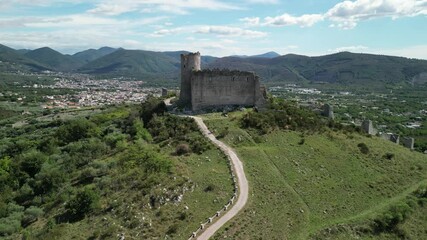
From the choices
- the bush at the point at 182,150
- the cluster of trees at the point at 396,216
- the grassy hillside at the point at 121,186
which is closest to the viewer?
the grassy hillside at the point at 121,186

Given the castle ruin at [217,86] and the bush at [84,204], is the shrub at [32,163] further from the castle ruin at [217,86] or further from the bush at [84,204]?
the castle ruin at [217,86]

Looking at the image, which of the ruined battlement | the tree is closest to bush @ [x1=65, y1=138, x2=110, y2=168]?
the tree

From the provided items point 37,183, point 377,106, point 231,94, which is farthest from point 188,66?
point 377,106

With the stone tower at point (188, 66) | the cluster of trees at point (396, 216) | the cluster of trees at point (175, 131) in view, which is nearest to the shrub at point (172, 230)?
the cluster of trees at point (175, 131)

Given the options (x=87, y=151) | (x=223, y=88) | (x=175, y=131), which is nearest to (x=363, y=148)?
(x=223, y=88)

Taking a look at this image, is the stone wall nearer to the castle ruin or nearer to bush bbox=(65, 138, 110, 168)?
the castle ruin

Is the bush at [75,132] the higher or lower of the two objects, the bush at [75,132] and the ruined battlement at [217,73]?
the lower

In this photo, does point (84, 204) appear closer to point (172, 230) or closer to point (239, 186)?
point (172, 230)
